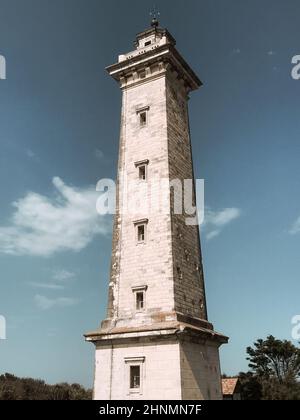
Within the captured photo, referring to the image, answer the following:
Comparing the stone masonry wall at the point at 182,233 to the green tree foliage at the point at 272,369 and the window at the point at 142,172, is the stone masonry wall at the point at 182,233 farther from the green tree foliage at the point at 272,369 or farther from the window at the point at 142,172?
the green tree foliage at the point at 272,369

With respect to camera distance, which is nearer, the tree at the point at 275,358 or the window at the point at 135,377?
the window at the point at 135,377

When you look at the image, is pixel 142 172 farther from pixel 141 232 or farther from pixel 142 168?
pixel 141 232

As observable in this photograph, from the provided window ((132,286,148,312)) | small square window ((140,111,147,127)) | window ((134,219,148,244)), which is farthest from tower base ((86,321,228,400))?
small square window ((140,111,147,127))

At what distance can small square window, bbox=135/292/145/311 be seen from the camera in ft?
58.4

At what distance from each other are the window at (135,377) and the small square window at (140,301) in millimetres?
2538

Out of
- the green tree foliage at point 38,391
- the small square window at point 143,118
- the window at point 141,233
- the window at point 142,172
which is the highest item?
the small square window at point 143,118

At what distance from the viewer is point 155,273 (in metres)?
17.9

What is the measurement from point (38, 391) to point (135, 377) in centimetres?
3023

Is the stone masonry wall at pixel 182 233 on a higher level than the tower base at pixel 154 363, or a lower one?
higher

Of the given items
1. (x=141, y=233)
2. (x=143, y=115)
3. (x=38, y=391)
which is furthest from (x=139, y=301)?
(x=38, y=391)

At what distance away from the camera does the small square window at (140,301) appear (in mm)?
17797

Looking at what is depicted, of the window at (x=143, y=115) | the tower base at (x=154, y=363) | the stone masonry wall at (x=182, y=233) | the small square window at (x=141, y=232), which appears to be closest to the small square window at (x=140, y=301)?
the tower base at (x=154, y=363)

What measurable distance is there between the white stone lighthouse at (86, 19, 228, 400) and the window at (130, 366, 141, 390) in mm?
39
